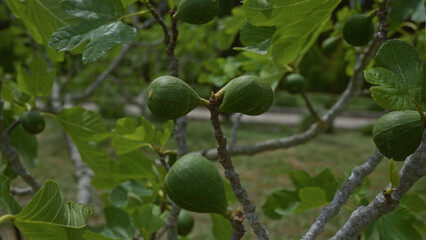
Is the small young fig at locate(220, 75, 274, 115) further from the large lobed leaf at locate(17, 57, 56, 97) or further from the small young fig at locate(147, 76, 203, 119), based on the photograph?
the large lobed leaf at locate(17, 57, 56, 97)

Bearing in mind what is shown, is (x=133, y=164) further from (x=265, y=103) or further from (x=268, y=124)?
(x=268, y=124)

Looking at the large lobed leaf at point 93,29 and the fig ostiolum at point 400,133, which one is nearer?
the fig ostiolum at point 400,133

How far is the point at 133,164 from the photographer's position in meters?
1.64

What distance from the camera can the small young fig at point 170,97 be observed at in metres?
0.87

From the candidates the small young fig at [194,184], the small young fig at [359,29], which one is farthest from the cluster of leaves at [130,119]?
the small young fig at [194,184]

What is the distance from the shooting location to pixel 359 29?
4.36ft

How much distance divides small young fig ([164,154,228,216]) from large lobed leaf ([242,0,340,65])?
442 millimetres

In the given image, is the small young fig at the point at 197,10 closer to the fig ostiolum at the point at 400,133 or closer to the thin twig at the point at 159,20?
the thin twig at the point at 159,20

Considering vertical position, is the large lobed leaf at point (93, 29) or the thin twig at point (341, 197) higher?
the large lobed leaf at point (93, 29)

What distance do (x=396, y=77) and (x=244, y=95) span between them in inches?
12.7

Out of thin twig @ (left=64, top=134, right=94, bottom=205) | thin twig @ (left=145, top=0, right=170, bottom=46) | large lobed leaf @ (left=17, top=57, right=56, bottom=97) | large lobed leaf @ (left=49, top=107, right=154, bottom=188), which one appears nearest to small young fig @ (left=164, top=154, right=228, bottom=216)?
thin twig @ (left=145, top=0, right=170, bottom=46)

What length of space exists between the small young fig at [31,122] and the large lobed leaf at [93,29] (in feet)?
2.79

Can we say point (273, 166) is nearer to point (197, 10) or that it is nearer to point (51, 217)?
point (197, 10)

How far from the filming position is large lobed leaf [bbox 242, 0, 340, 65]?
1.06 m
